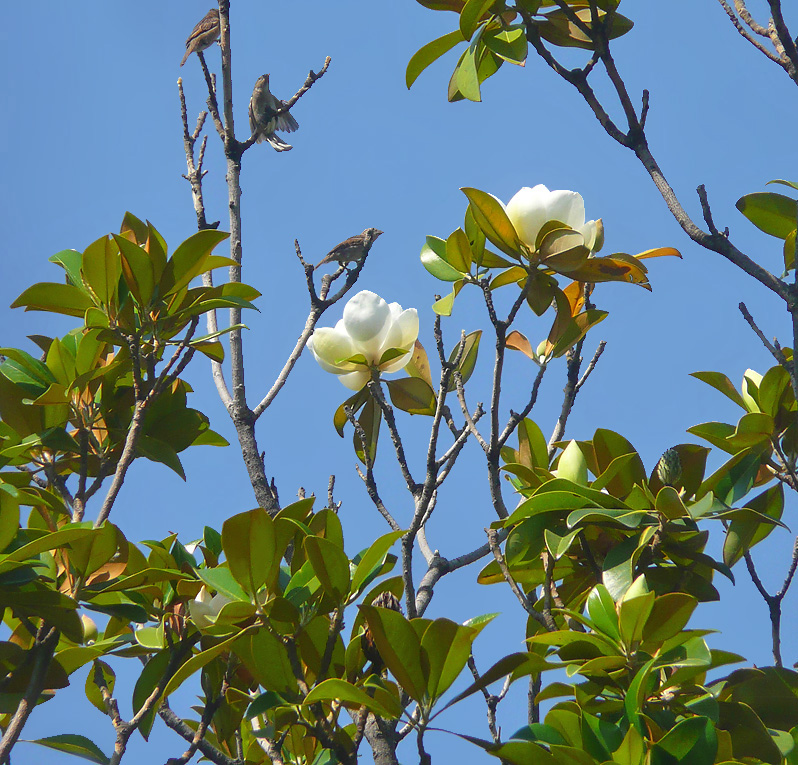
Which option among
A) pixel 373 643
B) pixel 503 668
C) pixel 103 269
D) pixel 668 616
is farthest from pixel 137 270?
pixel 668 616

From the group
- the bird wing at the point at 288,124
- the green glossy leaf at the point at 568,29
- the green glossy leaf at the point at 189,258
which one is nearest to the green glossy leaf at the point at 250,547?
the green glossy leaf at the point at 189,258

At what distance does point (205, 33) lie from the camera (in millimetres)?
3473

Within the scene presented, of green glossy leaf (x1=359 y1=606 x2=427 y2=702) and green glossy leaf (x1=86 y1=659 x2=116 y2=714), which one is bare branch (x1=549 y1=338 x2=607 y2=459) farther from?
green glossy leaf (x1=86 y1=659 x2=116 y2=714)

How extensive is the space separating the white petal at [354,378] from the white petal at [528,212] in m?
0.42

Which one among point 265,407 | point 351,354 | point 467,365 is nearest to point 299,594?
point 351,354

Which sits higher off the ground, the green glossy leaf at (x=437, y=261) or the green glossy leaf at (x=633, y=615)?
the green glossy leaf at (x=437, y=261)

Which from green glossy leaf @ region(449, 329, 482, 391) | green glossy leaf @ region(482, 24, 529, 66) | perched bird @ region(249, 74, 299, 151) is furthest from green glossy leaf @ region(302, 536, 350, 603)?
perched bird @ region(249, 74, 299, 151)

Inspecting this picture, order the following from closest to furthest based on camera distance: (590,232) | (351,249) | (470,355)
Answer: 1. (590,232)
2. (470,355)
3. (351,249)

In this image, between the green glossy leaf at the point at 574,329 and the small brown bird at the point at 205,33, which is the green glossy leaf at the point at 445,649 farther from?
the small brown bird at the point at 205,33

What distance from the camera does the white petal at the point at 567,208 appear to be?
150cm

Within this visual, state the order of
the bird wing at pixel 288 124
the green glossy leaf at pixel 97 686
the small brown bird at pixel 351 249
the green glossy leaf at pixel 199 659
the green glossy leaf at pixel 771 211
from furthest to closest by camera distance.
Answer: the bird wing at pixel 288 124, the small brown bird at pixel 351 249, the green glossy leaf at pixel 97 686, the green glossy leaf at pixel 771 211, the green glossy leaf at pixel 199 659

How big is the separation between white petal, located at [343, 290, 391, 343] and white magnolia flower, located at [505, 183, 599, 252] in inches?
12.4

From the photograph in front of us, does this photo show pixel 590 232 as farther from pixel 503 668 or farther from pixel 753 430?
pixel 503 668

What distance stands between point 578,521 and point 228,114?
1.53m
